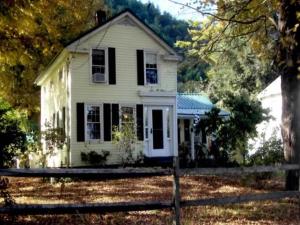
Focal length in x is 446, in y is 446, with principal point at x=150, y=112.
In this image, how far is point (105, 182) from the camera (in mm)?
17938

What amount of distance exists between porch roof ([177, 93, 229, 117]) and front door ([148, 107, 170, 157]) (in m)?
5.39

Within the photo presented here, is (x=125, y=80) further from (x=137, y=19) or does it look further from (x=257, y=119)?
(x=257, y=119)

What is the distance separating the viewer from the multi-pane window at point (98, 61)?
22.7 m

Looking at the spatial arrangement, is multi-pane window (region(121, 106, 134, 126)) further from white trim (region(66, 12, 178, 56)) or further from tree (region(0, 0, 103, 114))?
tree (region(0, 0, 103, 114))

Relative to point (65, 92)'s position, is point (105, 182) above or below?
below

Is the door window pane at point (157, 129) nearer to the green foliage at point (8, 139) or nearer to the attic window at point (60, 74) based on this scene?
the attic window at point (60, 74)

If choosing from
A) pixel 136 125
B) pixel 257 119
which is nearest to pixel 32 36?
pixel 136 125

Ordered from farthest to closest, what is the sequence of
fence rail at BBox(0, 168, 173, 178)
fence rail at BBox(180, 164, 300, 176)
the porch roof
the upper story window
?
1. the porch roof
2. the upper story window
3. fence rail at BBox(180, 164, 300, 176)
4. fence rail at BBox(0, 168, 173, 178)

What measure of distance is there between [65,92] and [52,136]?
2.62m

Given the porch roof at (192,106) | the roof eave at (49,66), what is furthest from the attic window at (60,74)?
the porch roof at (192,106)

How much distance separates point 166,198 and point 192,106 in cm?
1885

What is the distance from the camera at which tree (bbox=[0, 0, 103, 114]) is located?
13.0m

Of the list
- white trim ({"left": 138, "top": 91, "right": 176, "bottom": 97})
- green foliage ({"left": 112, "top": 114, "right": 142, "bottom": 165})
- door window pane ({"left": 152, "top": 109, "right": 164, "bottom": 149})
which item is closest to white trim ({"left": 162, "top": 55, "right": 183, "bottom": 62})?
white trim ({"left": 138, "top": 91, "right": 176, "bottom": 97})

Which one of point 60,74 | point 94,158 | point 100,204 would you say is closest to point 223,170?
point 100,204
